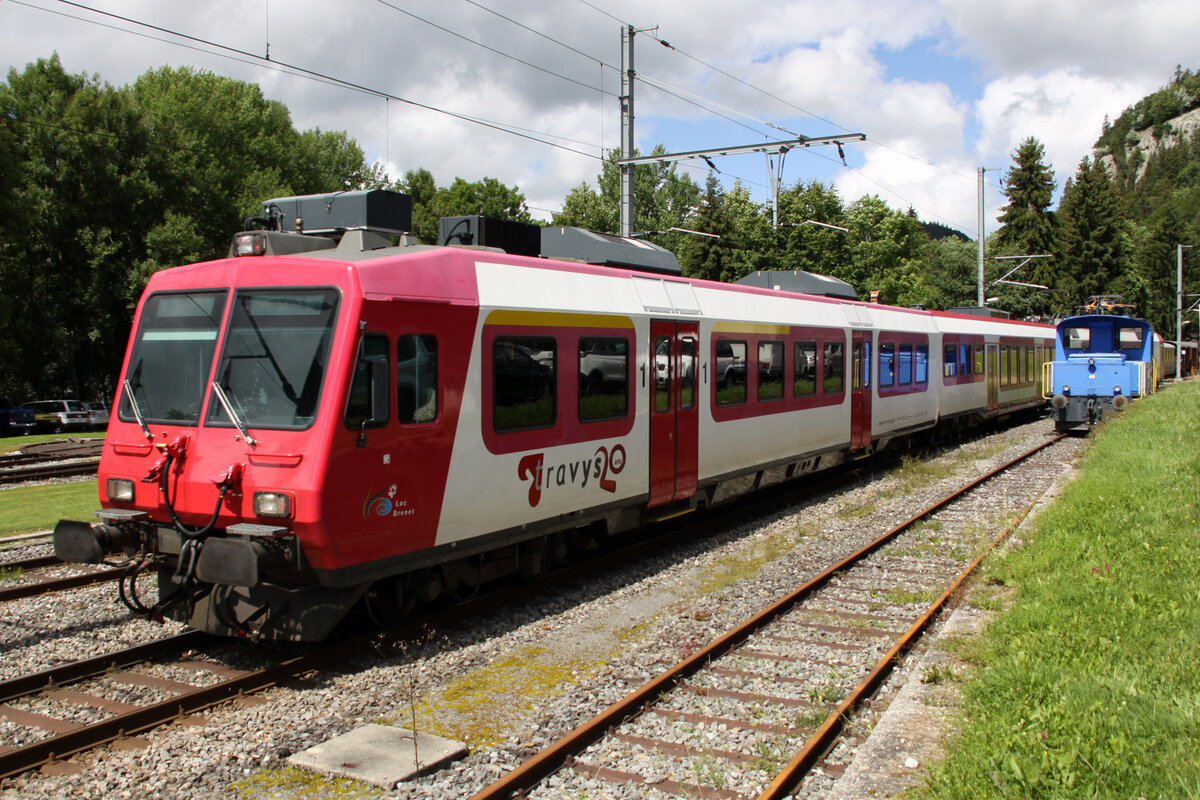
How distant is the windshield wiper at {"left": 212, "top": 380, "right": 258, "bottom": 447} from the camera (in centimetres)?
655

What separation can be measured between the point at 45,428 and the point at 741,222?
106 feet

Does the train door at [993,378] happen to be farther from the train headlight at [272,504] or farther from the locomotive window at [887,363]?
the train headlight at [272,504]

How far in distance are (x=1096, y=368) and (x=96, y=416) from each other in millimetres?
35952

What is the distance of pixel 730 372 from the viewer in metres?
11.8

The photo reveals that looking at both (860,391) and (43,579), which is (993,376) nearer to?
(860,391)

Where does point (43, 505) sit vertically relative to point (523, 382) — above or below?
below

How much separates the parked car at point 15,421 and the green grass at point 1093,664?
36.6 m

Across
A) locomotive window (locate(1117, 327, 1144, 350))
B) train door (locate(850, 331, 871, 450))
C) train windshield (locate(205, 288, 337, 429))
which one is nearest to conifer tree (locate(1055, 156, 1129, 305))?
locomotive window (locate(1117, 327, 1144, 350))

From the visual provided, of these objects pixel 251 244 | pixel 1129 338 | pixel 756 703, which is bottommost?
pixel 756 703

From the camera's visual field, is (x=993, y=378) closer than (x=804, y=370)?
No

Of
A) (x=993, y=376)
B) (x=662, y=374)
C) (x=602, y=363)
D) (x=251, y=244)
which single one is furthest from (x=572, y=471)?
(x=993, y=376)

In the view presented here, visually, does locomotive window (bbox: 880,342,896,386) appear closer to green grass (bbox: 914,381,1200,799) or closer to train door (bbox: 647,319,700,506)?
green grass (bbox: 914,381,1200,799)

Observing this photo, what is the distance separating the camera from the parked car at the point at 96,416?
121ft

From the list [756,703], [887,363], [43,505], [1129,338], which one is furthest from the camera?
[1129,338]
